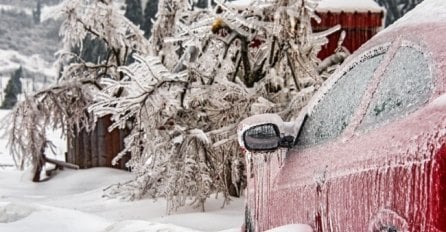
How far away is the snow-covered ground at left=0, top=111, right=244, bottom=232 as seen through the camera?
23.6 feet

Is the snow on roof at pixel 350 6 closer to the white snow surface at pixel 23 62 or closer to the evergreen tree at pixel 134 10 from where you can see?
the evergreen tree at pixel 134 10

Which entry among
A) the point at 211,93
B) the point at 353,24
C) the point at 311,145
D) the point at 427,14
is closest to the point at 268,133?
the point at 311,145

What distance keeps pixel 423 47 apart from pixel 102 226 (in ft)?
16.3

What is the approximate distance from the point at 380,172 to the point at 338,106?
98cm

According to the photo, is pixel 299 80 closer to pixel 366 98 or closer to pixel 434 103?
pixel 366 98

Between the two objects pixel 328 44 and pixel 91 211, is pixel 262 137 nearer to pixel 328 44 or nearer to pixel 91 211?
pixel 91 211

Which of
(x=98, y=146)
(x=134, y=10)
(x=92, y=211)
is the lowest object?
(x=92, y=211)

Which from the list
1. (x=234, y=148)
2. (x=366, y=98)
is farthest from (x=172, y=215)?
(x=366, y=98)

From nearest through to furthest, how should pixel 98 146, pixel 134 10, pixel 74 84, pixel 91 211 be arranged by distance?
pixel 91 211 < pixel 74 84 < pixel 98 146 < pixel 134 10

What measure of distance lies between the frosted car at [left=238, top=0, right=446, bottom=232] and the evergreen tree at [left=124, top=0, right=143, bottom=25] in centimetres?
2646

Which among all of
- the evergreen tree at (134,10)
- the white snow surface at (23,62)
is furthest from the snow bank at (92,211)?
the white snow surface at (23,62)

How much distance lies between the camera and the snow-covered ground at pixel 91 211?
7191mm

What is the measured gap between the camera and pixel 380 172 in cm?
249

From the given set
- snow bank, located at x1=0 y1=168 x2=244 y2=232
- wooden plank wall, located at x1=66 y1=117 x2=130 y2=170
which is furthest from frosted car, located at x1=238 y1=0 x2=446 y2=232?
wooden plank wall, located at x1=66 y1=117 x2=130 y2=170
